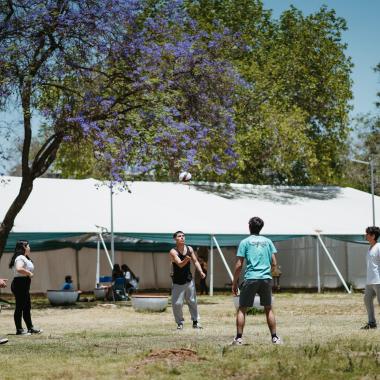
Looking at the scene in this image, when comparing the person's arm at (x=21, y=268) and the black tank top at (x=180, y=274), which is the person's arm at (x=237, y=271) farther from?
the person's arm at (x=21, y=268)

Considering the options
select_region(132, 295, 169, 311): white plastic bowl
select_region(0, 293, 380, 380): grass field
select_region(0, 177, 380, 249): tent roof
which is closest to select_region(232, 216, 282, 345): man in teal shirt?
select_region(0, 293, 380, 380): grass field

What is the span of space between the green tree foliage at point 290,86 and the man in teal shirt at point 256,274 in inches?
1193

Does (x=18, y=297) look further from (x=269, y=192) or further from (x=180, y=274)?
(x=269, y=192)

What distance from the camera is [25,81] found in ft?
73.1

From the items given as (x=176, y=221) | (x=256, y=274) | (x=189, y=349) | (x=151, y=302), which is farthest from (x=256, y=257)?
(x=176, y=221)

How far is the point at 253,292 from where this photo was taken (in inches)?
470

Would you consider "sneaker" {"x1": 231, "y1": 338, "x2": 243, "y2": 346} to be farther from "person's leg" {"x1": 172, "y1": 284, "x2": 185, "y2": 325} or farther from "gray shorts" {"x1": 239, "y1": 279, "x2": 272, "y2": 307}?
"person's leg" {"x1": 172, "y1": 284, "x2": 185, "y2": 325}

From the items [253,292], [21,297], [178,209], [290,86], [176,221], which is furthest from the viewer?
[290,86]

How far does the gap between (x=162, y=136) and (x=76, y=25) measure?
3394mm

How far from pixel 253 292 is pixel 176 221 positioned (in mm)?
19090

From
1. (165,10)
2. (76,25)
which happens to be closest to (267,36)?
(165,10)

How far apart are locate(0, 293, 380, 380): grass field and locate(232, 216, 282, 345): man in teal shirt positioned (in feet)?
1.27

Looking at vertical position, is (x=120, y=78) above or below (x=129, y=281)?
above

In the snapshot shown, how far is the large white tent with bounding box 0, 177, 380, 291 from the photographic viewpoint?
97.7ft
